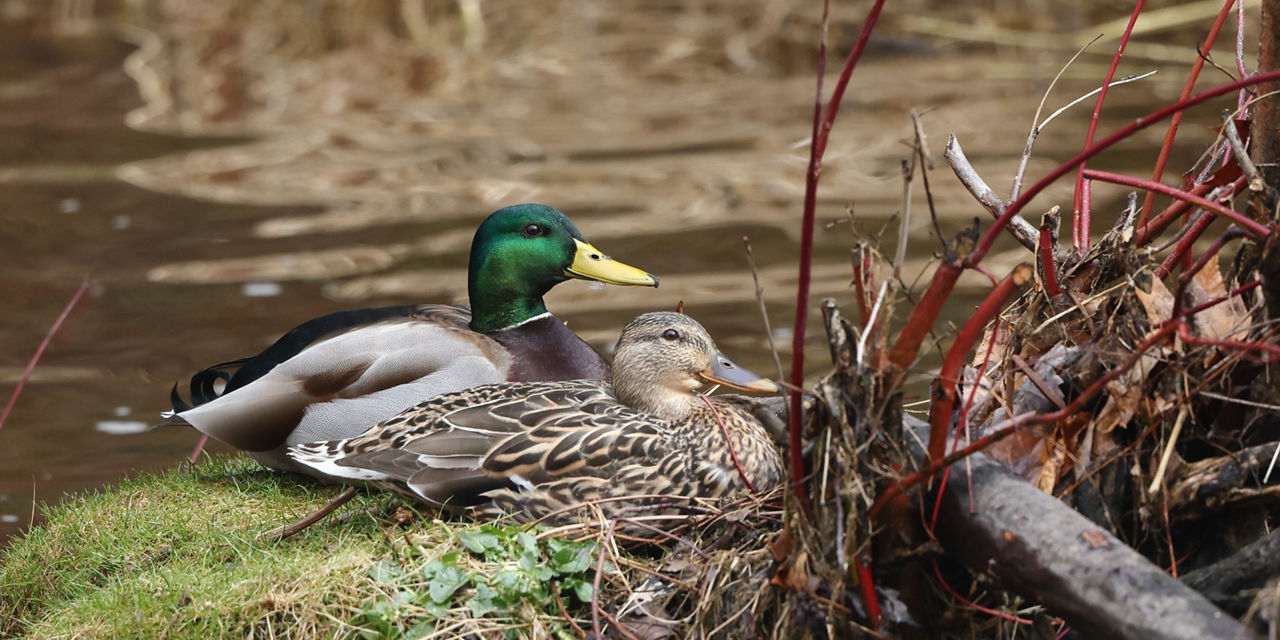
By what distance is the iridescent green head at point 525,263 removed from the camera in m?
5.35

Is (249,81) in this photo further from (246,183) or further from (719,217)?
(719,217)

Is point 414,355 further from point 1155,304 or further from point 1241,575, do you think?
point 1241,575

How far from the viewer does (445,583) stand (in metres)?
3.59

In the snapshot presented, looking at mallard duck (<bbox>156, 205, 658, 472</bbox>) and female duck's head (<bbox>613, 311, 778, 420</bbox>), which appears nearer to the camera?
female duck's head (<bbox>613, 311, 778, 420</bbox>)

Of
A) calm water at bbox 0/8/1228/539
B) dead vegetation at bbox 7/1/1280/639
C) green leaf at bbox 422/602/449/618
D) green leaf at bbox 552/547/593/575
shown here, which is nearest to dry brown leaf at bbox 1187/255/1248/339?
dead vegetation at bbox 7/1/1280/639

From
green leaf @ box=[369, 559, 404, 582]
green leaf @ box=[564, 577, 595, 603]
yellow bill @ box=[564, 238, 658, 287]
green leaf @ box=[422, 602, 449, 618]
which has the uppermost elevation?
yellow bill @ box=[564, 238, 658, 287]

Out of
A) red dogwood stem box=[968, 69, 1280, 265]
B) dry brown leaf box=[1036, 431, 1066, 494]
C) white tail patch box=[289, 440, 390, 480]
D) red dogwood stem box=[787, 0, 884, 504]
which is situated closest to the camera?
red dogwood stem box=[787, 0, 884, 504]

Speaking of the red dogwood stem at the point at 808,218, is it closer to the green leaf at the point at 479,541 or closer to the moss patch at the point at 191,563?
the green leaf at the point at 479,541

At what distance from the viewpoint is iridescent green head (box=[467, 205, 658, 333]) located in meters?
5.35

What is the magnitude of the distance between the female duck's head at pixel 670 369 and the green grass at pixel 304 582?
1.98ft

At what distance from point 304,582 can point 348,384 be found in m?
1.54

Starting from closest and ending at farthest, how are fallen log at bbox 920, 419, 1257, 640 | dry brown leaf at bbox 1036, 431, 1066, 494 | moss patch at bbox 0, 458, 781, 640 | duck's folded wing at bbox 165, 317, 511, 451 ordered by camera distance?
fallen log at bbox 920, 419, 1257, 640, dry brown leaf at bbox 1036, 431, 1066, 494, moss patch at bbox 0, 458, 781, 640, duck's folded wing at bbox 165, 317, 511, 451

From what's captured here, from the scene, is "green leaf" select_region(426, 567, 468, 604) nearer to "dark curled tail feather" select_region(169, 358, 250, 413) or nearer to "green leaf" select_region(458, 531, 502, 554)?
"green leaf" select_region(458, 531, 502, 554)

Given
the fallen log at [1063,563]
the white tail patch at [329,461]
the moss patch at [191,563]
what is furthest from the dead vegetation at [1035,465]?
the white tail patch at [329,461]
